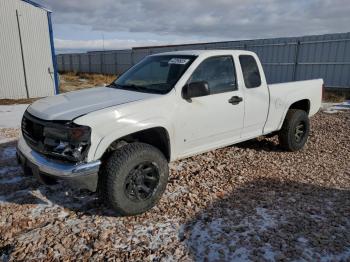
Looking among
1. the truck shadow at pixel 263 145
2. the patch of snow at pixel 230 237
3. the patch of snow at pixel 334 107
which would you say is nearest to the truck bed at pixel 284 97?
the truck shadow at pixel 263 145

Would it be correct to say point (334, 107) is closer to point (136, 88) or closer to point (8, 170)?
point (136, 88)

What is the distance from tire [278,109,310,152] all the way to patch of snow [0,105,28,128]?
622 cm

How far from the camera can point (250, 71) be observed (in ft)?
16.2

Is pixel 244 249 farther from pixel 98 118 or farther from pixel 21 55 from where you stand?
pixel 21 55

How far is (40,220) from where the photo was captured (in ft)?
11.5

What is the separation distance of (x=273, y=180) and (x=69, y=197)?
286cm

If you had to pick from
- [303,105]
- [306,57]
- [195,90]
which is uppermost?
[306,57]

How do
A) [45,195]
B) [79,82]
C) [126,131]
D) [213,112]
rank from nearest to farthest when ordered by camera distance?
1. [126,131]
2. [45,195]
3. [213,112]
4. [79,82]

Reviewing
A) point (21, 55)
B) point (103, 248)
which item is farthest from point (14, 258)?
point (21, 55)

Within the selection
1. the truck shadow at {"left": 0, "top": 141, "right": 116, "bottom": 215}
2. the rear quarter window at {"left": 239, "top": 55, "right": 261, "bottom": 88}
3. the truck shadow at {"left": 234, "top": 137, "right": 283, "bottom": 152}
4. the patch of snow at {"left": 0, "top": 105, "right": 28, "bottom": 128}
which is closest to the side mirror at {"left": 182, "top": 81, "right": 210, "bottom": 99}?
the rear quarter window at {"left": 239, "top": 55, "right": 261, "bottom": 88}

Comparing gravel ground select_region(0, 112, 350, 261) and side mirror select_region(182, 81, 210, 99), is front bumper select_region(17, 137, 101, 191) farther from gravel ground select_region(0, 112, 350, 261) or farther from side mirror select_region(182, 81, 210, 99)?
side mirror select_region(182, 81, 210, 99)

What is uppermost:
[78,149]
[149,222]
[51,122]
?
[51,122]

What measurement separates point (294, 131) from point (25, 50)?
38.8ft

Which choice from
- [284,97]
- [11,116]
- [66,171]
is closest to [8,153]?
[66,171]
